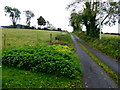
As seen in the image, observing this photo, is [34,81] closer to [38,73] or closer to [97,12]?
[38,73]

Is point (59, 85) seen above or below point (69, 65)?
below

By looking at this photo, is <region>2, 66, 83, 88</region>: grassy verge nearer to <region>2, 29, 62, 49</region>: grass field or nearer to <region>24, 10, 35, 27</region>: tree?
<region>2, 29, 62, 49</region>: grass field

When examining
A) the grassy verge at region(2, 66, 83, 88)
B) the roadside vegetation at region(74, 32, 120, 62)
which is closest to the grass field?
the grassy verge at region(2, 66, 83, 88)

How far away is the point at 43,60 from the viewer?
19.0 ft

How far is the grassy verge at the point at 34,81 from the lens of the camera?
4.15 metres

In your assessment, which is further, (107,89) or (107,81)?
(107,81)

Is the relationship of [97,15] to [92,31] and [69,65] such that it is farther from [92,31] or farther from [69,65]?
[69,65]

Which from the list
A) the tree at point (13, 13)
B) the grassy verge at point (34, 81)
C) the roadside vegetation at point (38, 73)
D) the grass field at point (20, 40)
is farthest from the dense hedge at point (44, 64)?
the tree at point (13, 13)

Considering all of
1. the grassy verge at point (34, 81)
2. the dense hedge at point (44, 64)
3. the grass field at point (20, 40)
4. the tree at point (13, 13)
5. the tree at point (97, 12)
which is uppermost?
the tree at point (13, 13)

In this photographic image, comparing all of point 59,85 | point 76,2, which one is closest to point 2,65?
point 59,85

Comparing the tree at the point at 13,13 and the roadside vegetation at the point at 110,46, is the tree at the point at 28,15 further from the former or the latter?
the roadside vegetation at the point at 110,46

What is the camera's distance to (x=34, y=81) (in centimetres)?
448

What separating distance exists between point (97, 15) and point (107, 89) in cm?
1794

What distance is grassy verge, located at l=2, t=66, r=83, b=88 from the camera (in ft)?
13.6
